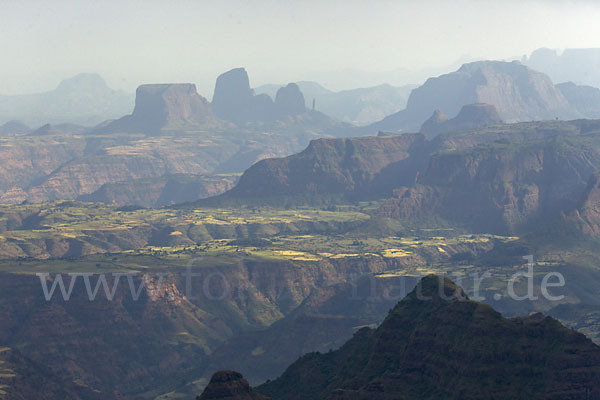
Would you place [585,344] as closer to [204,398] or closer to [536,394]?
[536,394]

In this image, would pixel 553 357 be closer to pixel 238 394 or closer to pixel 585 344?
pixel 585 344

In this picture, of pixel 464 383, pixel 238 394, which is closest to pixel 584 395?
pixel 464 383

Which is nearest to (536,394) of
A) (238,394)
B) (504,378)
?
(504,378)

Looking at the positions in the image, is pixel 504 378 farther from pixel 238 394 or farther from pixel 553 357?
pixel 238 394

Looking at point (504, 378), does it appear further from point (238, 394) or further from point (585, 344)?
point (238, 394)

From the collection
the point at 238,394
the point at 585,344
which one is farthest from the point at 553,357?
the point at 238,394

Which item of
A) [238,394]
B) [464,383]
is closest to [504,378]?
[464,383]
